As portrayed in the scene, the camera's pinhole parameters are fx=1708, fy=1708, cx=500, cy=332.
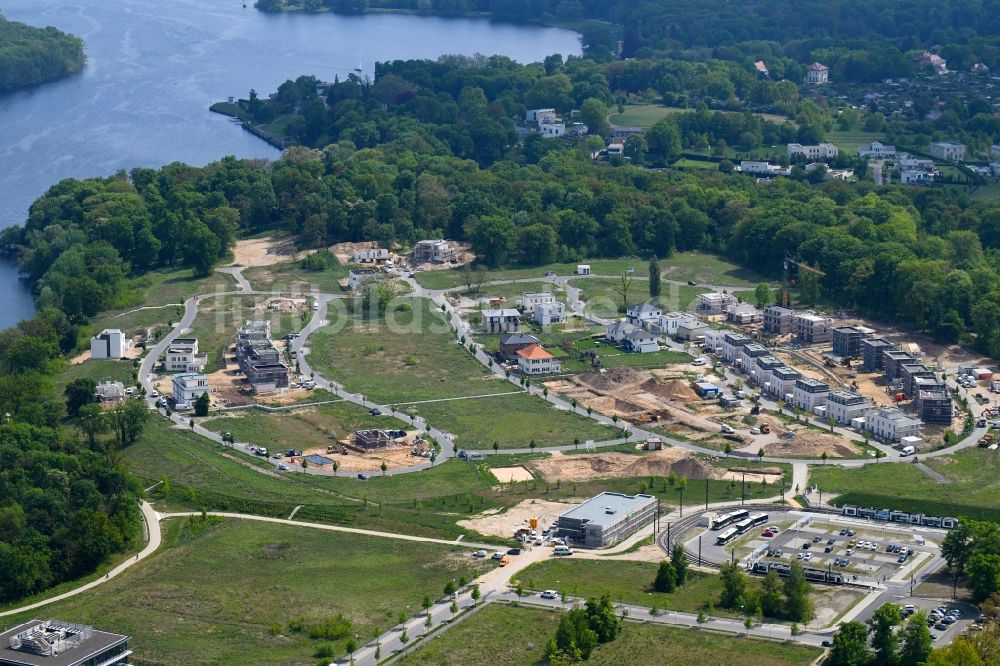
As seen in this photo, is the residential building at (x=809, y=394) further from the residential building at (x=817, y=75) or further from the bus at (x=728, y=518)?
the residential building at (x=817, y=75)

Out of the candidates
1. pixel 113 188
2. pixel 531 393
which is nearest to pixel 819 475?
pixel 531 393

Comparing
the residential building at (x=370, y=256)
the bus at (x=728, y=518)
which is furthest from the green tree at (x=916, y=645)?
the residential building at (x=370, y=256)

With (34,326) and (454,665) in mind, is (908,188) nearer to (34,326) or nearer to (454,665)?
(34,326)

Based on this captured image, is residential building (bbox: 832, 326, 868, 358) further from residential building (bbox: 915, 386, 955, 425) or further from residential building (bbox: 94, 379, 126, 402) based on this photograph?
residential building (bbox: 94, 379, 126, 402)

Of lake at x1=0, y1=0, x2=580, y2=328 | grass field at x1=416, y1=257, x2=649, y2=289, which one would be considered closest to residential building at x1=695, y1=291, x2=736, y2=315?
grass field at x1=416, y1=257, x2=649, y2=289

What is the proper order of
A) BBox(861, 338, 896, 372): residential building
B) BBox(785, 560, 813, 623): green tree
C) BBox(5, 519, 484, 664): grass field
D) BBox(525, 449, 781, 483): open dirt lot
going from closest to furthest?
BBox(5, 519, 484, 664): grass field → BBox(785, 560, 813, 623): green tree → BBox(525, 449, 781, 483): open dirt lot → BBox(861, 338, 896, 372): residential building
